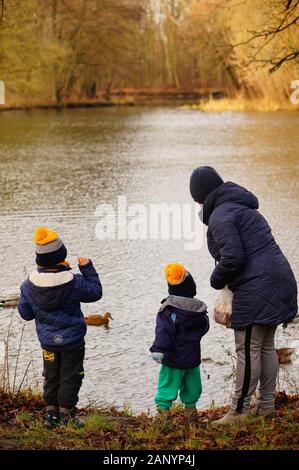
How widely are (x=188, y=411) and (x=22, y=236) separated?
7705 millimetres

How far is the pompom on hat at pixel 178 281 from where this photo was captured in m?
5.09

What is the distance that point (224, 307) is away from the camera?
17.0 feet

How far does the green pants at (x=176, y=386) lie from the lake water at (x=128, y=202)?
1075 millimetres

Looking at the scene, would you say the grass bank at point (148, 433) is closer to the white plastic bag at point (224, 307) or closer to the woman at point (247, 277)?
the woman at point (247, 277)

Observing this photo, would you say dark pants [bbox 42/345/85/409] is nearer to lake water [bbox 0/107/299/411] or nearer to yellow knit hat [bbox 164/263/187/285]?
yellow knit hat [bbox 164/263/187/285]

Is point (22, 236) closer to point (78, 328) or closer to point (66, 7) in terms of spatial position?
point (78, 328)

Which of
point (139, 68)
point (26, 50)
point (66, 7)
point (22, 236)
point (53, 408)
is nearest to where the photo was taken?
point (53, 408)

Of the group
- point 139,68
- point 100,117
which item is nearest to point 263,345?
point 100,117

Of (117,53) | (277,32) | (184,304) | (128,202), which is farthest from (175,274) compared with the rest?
(117,53)

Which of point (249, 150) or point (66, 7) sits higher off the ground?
point (66, 7)

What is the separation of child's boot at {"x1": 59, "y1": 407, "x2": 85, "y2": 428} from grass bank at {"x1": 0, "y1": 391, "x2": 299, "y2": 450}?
60 mm

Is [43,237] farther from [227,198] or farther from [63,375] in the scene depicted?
[227,198]

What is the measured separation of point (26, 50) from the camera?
49.8 metres

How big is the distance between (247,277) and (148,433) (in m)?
1.07
